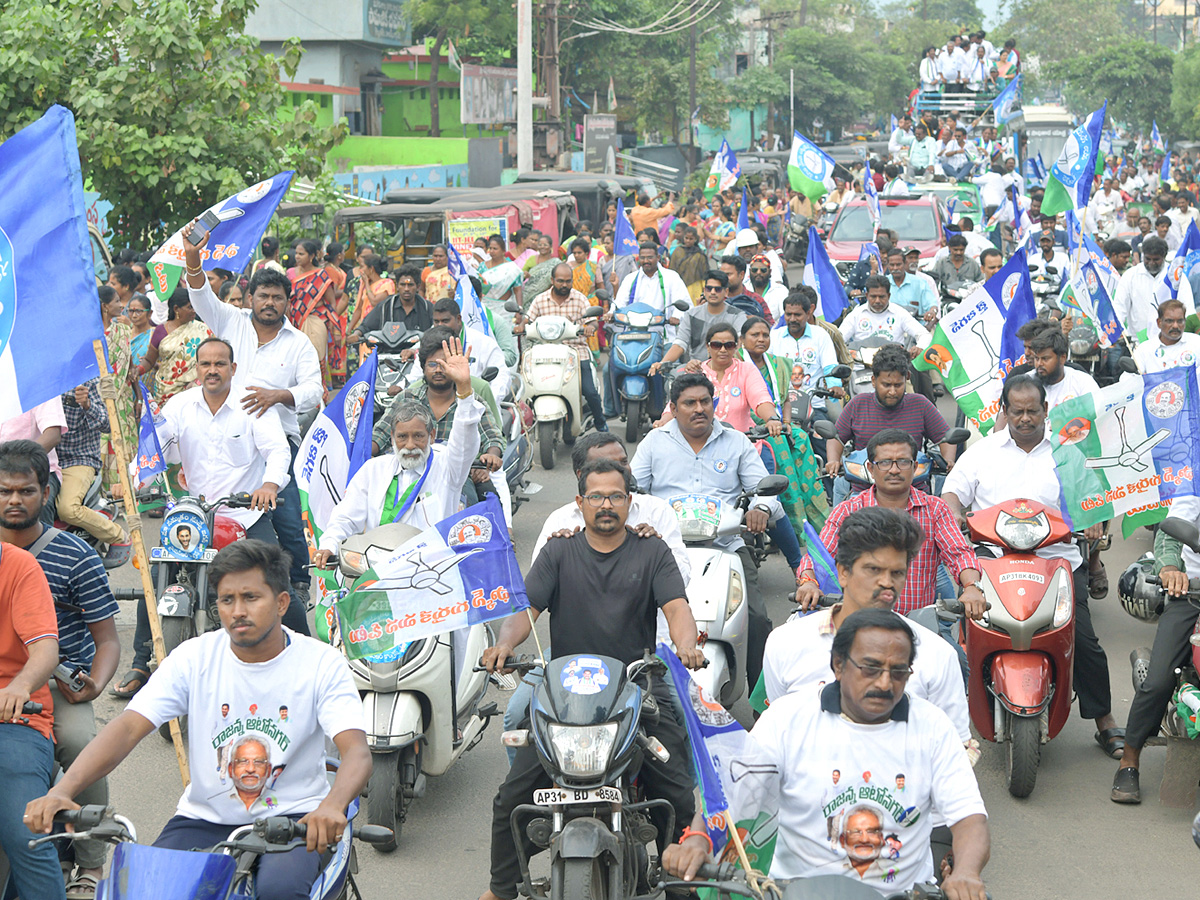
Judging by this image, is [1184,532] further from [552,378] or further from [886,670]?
[552,378]

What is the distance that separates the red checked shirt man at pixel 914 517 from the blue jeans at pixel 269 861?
8.48ft

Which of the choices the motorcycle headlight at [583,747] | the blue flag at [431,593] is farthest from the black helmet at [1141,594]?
the motorcycle headlight at [583,747]

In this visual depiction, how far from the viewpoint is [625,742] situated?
4531 mm

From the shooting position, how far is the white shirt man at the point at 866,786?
384 cm

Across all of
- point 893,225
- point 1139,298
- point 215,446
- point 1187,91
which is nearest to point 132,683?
point 215,446

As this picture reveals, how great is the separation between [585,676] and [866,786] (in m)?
1.07

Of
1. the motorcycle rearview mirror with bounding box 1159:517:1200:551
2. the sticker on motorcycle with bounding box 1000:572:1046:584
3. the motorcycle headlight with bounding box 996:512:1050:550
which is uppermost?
the motorcycle rearview mirror with bounding box 1159:517:1200:551

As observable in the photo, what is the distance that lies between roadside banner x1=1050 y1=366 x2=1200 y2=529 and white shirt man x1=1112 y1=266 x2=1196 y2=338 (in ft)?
21.2

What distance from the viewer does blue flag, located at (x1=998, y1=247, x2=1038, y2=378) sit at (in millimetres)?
10227

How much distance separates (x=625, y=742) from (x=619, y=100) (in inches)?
1944

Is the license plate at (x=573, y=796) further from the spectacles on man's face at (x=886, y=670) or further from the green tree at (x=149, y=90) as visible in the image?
the green tree at (x=149, y=90)

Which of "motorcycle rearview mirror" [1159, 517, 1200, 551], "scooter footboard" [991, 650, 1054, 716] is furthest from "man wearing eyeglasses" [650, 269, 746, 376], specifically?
"motorcycle rearview mirror" [1159, 517, 1200, 551]

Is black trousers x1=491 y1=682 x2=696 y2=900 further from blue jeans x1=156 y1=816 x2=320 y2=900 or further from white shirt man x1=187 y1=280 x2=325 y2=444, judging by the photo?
white shirt man x1=187 y1=280 x2=325 y2=444

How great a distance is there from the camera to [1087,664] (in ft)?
22.4
